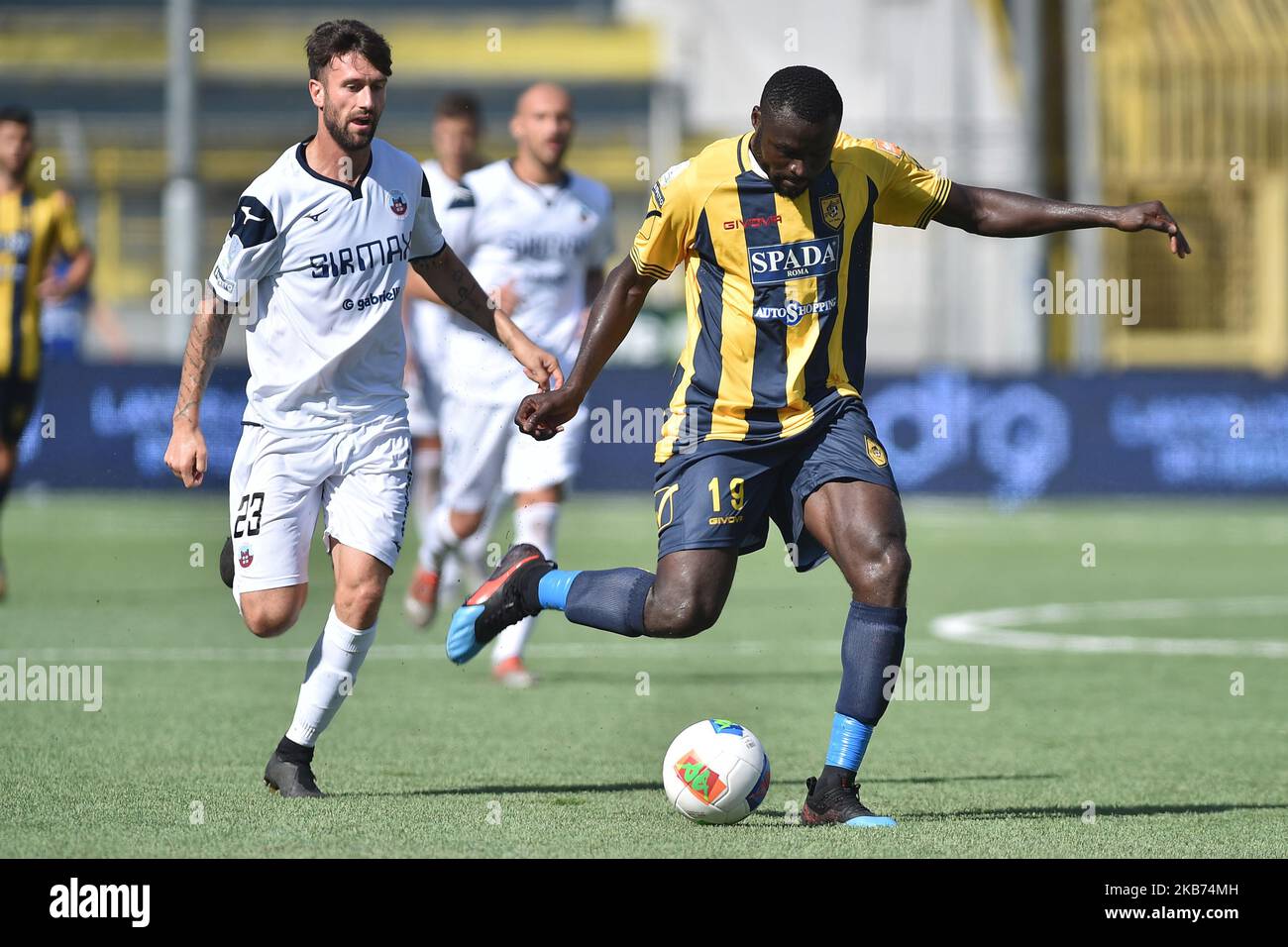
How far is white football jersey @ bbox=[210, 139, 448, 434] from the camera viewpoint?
6.23 meters

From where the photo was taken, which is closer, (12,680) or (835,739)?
(835,739)

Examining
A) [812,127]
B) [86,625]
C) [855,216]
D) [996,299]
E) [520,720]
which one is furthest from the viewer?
[996,299]

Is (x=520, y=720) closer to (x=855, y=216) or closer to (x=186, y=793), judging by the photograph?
(x=186, y=793)

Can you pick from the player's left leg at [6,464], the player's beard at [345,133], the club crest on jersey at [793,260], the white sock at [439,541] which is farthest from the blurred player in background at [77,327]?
the club crest on jersey at [793,260]

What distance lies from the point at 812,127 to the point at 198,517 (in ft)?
47.7

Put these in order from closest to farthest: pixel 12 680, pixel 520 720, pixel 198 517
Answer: pixel 520 720, pixel 12 680, pixel 198 517

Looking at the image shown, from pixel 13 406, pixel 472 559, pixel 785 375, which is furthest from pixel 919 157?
pixel 785 375

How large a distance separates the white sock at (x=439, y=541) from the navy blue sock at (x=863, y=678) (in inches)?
173

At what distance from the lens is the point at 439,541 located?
34.0 ft

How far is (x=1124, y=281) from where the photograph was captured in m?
28.3

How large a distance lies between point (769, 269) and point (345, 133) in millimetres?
1307

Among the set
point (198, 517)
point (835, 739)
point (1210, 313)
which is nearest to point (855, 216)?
point (835, 739)

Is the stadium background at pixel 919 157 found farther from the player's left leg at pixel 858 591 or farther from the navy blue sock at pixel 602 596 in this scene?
the player's left leg at pixel 858 591
